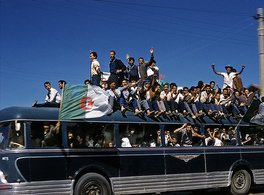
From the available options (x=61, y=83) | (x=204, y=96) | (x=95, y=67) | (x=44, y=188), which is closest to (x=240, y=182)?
(x=204, y=96)

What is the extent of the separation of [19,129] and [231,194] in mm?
7397

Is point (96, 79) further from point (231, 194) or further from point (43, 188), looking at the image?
point (231, 194)

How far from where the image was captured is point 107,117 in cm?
1220

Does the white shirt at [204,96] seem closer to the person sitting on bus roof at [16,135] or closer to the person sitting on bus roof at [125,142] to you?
the person sitting on bus roof at [125,142]

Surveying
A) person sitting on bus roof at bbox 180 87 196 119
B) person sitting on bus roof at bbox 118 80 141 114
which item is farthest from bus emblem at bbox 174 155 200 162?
person sitting on bus roof at bbox 118 80 141 114

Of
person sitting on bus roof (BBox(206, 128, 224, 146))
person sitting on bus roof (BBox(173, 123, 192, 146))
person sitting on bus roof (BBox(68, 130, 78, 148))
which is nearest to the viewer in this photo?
person sitting on bus roof (BBox(68, 130, 78, 148))

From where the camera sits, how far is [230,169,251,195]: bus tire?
14851 millimetres

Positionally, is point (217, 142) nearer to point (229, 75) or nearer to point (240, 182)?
point (240, 182)

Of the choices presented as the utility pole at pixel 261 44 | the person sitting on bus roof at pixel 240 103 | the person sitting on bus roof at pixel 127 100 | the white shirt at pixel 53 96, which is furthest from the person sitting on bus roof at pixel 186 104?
the white shirt at pixel 53 96

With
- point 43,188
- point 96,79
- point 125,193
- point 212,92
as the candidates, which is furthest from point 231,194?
point 43,188

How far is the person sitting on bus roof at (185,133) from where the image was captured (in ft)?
45.3

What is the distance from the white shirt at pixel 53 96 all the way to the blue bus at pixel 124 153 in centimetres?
164

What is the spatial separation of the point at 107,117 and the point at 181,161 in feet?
9.08

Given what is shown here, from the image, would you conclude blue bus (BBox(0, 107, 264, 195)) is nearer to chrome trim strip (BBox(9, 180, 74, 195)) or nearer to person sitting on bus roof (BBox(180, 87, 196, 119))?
chrome trim strip (BBox(9, 180, 74, 195))
